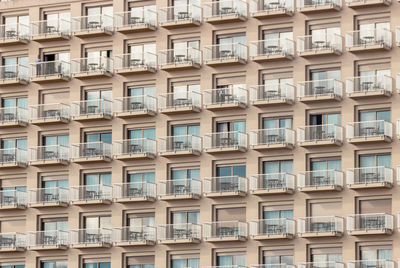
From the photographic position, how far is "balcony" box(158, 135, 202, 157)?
109m

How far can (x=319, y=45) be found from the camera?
10662 cm

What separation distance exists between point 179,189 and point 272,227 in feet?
23.9

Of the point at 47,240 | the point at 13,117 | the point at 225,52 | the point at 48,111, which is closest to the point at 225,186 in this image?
the point at 225,52

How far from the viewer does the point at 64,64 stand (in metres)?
114

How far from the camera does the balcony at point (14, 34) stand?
115 m

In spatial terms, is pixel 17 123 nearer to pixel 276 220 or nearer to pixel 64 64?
pixel 64 64

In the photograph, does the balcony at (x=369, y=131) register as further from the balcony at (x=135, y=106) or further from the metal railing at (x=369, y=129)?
the balcony at (x=135, y=106)

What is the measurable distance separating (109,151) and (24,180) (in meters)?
6.96

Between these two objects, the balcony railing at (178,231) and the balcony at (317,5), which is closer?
the balcony at (317,5)

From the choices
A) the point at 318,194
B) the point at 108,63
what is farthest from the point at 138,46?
the point at 318,194

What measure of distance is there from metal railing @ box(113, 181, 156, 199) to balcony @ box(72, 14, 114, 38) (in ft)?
35.8

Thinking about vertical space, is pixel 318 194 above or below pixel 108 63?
below

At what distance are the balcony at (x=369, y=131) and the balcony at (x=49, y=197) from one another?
20.8m

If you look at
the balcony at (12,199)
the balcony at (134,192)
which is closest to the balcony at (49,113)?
the balcony at (12,199)
